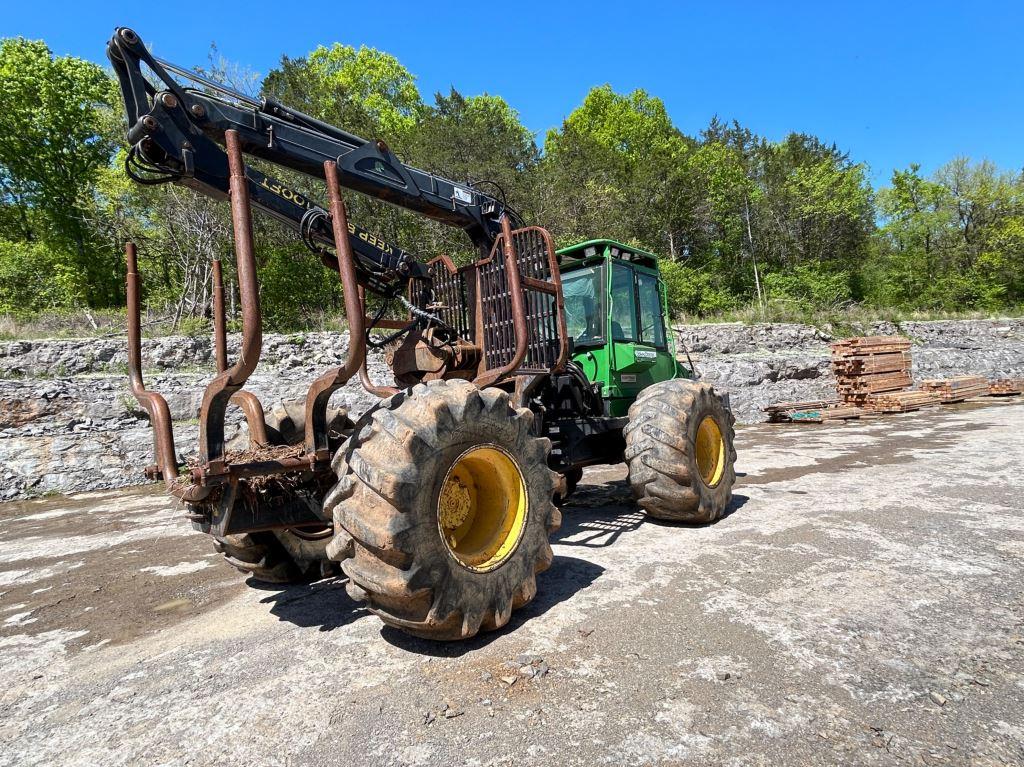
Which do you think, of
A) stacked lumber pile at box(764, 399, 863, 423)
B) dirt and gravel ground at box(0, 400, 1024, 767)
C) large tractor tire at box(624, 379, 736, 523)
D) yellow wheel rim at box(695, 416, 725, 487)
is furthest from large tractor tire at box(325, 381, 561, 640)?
stacked lumber pile at box(764, 399, 863, 423)

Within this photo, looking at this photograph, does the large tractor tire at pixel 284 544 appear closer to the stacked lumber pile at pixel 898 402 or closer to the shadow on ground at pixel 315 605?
the shadow on ground at pixel 315 605

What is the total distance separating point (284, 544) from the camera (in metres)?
4.08

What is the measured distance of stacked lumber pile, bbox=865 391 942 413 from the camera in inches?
600

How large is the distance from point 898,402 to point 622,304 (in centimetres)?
1297

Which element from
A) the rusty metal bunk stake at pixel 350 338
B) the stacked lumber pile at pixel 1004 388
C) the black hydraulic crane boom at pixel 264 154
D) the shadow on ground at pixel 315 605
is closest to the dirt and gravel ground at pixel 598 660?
the shadow on ground at pixel 315 605

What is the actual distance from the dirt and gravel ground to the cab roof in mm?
2841

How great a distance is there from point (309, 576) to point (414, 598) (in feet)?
6.70

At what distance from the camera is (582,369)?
600 cm

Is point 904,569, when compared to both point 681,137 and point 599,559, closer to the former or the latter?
point 599,559

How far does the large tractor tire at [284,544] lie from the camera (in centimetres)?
390

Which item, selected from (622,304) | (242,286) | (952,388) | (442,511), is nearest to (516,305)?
(442,511)

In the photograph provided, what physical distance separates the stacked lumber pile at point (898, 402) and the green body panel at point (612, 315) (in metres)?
12.1

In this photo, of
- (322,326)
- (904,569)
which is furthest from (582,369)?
(322,326)

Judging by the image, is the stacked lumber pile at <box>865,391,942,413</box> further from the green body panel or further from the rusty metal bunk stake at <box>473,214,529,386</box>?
the rusty metal bunk stake at <box>473,214,529,386</box>
